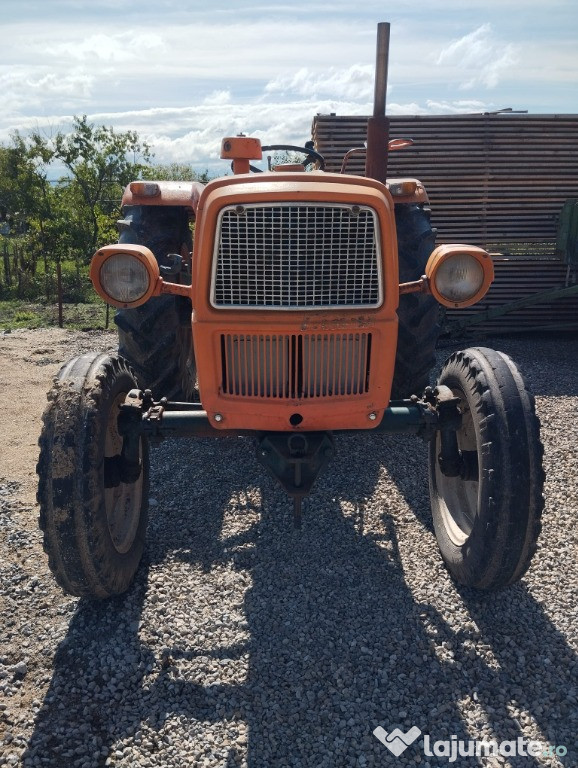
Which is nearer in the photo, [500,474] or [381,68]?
[500,474]

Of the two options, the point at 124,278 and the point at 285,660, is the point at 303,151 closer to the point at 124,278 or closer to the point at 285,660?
A: the point at 124,278

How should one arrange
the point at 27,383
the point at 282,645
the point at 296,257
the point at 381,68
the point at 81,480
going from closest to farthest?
the point at 296,257
the point at 81,480
the point at 282,645
the point at 381,68
the point at 27,383

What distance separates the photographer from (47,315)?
9555 millimetres

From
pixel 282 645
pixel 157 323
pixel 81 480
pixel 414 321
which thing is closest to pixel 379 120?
pixel 414 321

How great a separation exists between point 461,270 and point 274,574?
1.67m

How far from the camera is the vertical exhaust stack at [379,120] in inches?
134

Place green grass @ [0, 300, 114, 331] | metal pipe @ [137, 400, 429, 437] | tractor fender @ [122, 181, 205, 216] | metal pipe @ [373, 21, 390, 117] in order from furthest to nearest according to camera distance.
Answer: green grass @ [0, 300, 114, 331], tractor fender @ [122, 181, 205, 216], metal pipe @ [373, 21, 390, 117], metal pipe @ [137, 400, 429, 437]

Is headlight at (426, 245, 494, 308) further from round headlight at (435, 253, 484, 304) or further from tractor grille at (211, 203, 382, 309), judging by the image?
tractor grille at (211, 203, 382, 309)

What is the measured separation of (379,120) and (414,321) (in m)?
1.21

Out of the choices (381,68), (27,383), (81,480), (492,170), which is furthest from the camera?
(492,170)

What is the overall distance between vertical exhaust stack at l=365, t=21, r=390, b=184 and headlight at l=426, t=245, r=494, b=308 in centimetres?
127

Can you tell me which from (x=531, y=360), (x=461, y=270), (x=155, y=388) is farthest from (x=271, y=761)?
(x=531, y=360)

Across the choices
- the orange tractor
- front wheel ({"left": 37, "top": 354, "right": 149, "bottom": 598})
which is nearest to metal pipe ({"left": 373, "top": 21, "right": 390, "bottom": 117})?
the orange tractor

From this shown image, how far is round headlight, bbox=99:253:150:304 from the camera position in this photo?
2770 millimetres
